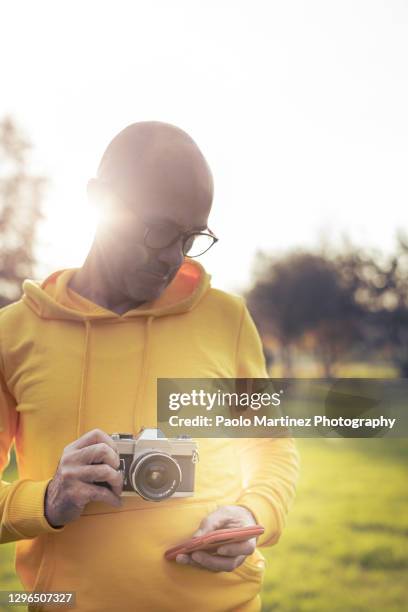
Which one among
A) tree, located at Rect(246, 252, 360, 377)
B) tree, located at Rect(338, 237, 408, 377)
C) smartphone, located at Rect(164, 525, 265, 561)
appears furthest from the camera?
tree, located at Rect(246, 252, 360, 377)

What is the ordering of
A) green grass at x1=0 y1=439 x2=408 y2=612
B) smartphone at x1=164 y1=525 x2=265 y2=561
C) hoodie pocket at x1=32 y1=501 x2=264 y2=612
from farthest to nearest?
1. green grass at x1=0 y1=439 x2=408 y2=612
2. hoodie pocket at x1=32 y1=501 x2=264 y2=612
3. smartphone at x1=164 y1=525 x2=265 y2=561

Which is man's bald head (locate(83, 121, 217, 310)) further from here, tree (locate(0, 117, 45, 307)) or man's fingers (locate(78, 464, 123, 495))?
tree (locate(0, 117, 45, 307))

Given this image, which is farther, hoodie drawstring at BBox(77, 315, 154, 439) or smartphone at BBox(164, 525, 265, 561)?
hoodie drawstring at BBox(77, 315, 154, 439)

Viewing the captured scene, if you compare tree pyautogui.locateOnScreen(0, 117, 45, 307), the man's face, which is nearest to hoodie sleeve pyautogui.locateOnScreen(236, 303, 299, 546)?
the man's face

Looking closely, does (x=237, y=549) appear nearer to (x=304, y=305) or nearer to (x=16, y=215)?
(x=16, y=215)

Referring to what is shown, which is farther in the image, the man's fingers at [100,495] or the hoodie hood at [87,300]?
the hoodie hood at [87,300]

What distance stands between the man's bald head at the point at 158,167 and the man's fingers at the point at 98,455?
484 mm

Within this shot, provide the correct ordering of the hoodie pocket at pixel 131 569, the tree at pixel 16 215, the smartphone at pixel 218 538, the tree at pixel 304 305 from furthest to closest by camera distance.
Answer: the tree at pixel 304 305, the tree at pixel 16 215, the hoodie pocket at pixel 131 569, the smartphone at pixel 218 538

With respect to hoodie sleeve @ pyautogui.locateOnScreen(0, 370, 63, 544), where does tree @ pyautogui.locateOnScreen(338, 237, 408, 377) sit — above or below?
above

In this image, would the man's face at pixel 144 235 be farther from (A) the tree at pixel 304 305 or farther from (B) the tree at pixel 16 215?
(A) the tree at pixel 304 305

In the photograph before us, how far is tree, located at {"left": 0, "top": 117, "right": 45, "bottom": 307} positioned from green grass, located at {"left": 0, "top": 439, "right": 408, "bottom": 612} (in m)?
2.36

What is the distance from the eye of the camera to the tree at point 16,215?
889 centimetres

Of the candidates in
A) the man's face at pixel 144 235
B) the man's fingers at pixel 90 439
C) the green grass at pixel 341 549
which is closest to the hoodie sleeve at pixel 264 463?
the man's face at pixel 144 235

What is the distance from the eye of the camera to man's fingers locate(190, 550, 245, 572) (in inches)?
57.6
